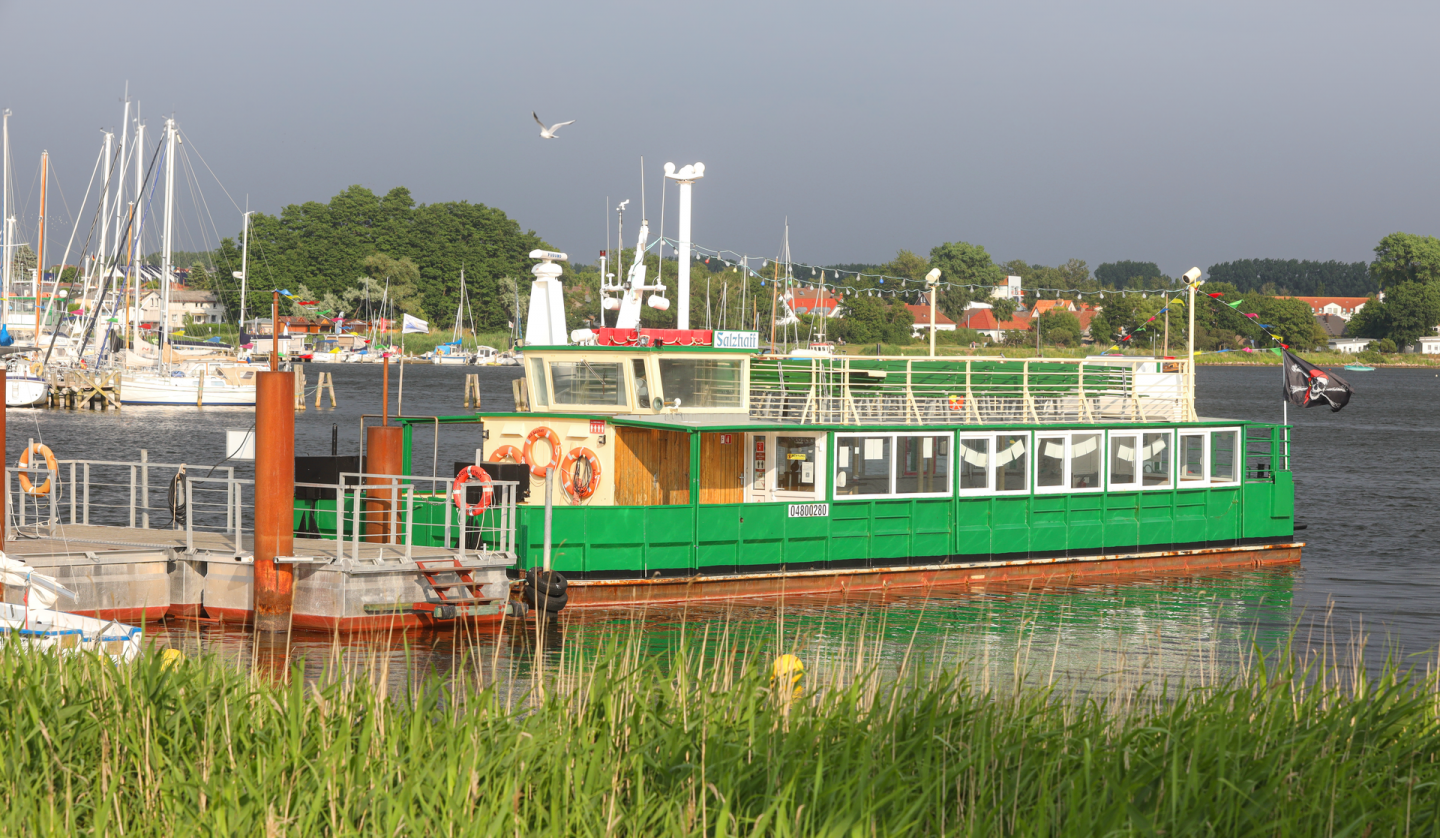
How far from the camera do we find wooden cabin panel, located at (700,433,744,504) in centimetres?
2222

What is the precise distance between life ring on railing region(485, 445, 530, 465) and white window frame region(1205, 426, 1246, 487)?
12.6m

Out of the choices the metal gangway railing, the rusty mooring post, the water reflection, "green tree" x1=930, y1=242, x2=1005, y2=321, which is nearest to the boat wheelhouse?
the water reflection

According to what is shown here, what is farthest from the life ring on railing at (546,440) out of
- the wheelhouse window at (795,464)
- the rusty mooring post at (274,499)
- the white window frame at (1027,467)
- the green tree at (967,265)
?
the green tree at (967,265)

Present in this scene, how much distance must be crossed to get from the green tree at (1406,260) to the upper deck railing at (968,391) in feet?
516

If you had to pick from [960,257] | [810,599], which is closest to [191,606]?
[810,599]

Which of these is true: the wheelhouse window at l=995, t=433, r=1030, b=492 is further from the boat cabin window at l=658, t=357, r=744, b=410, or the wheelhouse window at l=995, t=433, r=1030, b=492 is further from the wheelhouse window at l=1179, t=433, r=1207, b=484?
the boat cabin window at l=658, t=357, r=744, b=410

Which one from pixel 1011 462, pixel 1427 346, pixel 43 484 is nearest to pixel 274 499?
pixel 43 484

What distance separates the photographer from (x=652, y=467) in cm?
2186

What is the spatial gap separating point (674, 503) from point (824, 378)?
11.8ft

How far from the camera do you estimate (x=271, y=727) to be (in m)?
7.94

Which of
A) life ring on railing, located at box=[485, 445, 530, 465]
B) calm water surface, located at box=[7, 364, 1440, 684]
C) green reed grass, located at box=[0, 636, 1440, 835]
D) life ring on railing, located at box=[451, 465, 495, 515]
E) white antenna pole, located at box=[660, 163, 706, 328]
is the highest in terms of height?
white antenna pole, located at box=[660, 163, 706, 328]

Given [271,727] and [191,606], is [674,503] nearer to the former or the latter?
[191,606]

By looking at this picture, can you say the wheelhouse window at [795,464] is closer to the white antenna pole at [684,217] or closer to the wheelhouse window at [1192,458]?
the white antenna pole at [684,217]

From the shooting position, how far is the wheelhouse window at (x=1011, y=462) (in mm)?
23141
